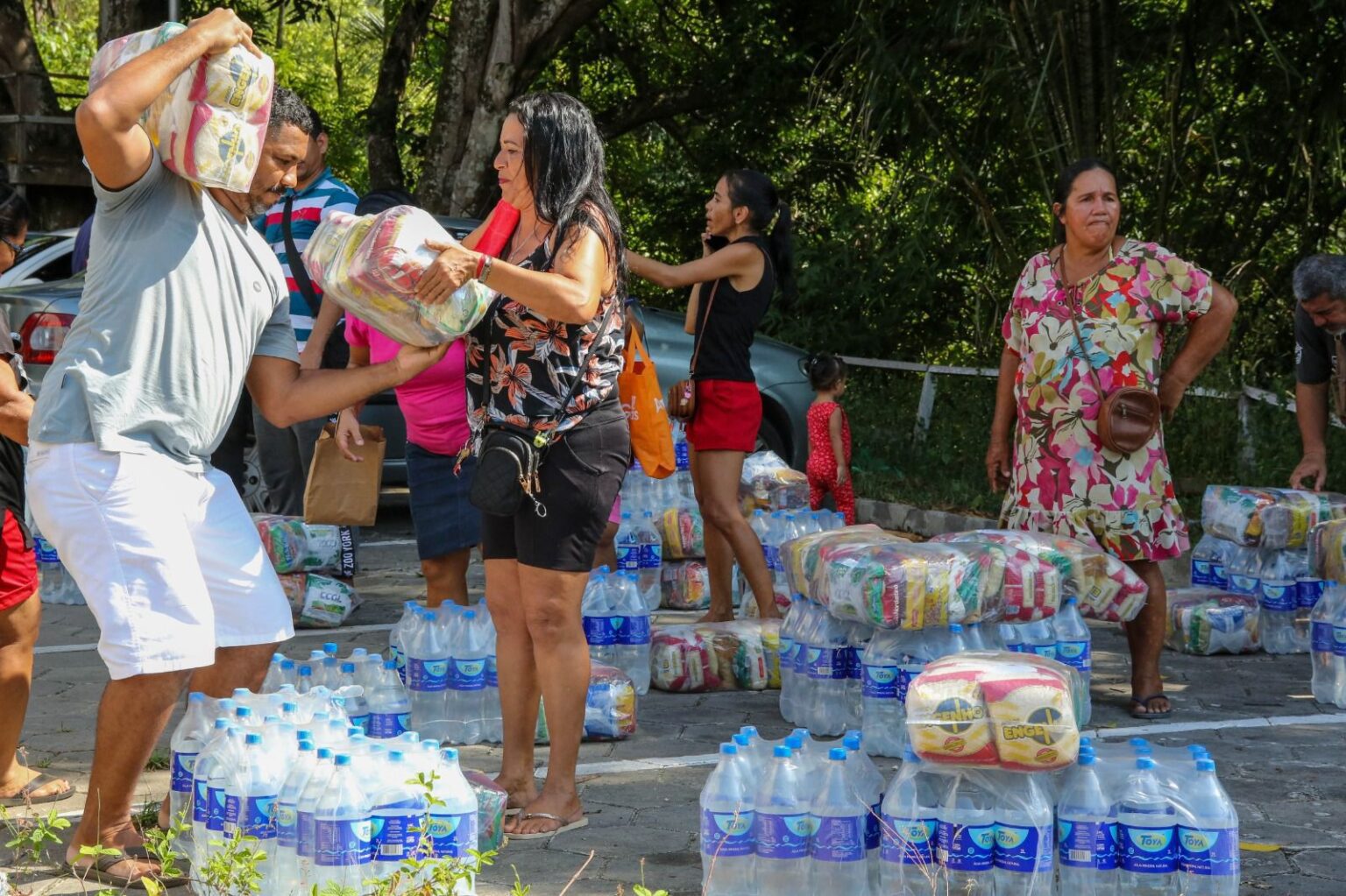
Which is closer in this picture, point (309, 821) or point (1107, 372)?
point (309, 821)

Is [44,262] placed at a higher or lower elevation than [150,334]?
higher

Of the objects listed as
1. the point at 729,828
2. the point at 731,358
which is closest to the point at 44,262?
the point at 731,358

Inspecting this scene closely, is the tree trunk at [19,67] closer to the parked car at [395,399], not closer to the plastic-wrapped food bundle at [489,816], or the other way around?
the parked car at [395,399]

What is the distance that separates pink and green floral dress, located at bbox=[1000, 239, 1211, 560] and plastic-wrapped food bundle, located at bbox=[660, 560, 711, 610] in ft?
8.24

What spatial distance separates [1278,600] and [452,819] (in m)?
4.90

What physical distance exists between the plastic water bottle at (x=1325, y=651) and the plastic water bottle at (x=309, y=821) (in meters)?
4.31

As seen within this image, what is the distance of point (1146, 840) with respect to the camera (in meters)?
3.72

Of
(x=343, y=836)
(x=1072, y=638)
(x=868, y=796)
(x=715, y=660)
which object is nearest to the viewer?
(x=343, y=836)

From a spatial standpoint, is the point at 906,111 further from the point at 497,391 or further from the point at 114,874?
the point at 114,874

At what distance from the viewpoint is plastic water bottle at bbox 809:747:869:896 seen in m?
3.83

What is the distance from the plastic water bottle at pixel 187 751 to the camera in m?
4.19

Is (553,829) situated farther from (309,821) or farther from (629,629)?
(629,629)

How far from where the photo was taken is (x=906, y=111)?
Answer: 12000 millimetres

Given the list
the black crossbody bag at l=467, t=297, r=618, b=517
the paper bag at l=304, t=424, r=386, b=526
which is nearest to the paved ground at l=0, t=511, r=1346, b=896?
the black crossbody bag at l=467, t=297, r=618, b=517
